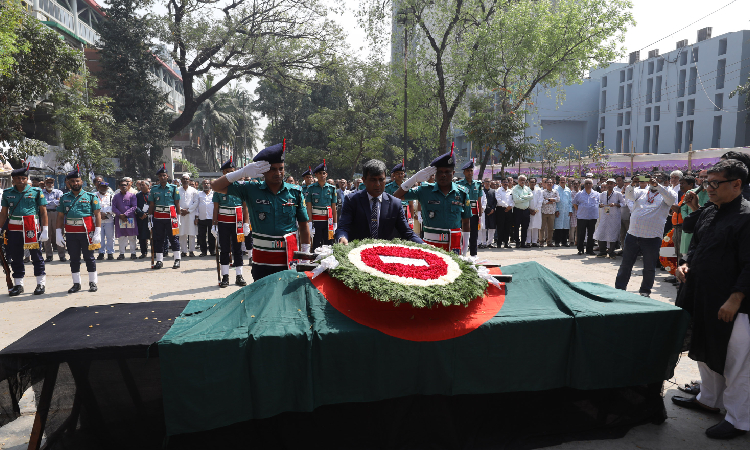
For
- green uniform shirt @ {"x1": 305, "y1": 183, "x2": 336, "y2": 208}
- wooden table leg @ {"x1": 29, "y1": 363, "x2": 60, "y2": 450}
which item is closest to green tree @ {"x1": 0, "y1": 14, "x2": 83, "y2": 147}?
green uniform shirt @ {"x1": 305, "y1": 183, "x2": 336, "y2": 208}

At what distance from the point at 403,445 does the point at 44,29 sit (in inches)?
685

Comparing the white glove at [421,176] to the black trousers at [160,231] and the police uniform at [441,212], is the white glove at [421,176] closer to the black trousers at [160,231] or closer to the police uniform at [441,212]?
the police uniform at [441,212]

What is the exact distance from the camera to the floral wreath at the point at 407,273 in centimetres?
312

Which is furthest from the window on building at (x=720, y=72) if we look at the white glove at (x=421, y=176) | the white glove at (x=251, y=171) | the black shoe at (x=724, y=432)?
the white glove at (x=251, y=171)

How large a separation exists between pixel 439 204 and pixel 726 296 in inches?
141

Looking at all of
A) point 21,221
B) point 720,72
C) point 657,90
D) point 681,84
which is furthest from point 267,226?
point 657,90

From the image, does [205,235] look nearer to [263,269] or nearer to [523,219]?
[263,269]

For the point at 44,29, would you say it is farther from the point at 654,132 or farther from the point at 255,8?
the point at 654,132

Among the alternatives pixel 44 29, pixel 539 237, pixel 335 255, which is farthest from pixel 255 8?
pixel 335 255

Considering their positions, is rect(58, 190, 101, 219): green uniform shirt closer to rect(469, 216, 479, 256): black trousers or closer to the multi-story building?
Answer: rect(469, 216, 479, 256): black trousers

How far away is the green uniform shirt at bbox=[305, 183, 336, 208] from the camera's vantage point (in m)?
10.9

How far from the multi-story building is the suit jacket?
3262 centimetres

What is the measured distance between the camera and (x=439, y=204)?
21.6 ft

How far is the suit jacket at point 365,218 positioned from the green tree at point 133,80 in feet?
87.2
